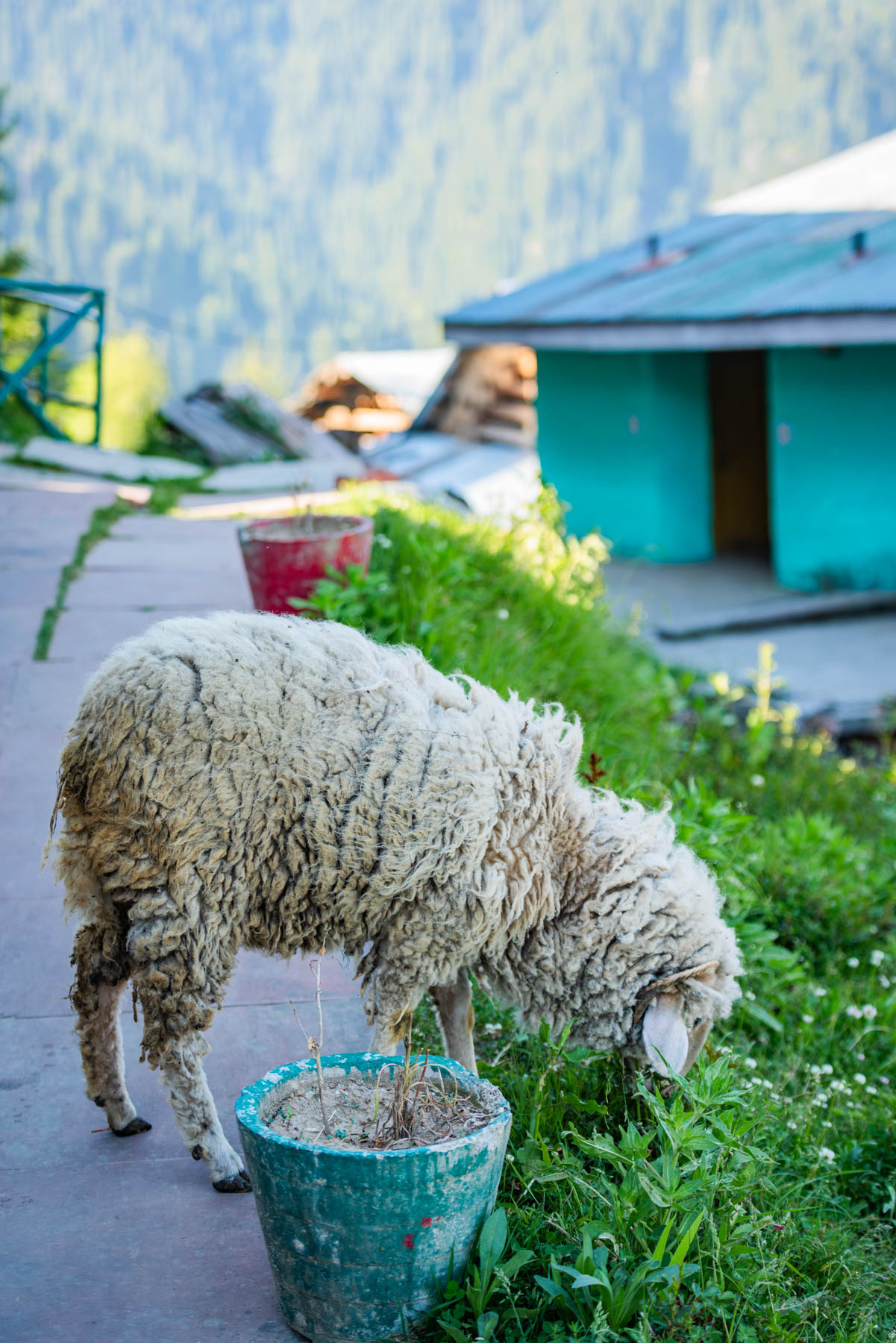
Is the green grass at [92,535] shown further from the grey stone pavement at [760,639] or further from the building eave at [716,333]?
the building eave at [716,333]

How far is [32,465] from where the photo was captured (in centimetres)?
1120

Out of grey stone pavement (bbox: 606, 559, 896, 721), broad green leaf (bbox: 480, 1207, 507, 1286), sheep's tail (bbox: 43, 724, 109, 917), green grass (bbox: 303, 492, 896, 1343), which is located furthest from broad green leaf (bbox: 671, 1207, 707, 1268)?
grey stone pavement (bbox: 606, 559, 896, 721)

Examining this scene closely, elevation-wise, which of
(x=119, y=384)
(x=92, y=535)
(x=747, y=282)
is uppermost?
(x=119, y=384)

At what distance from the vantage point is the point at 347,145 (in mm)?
117125

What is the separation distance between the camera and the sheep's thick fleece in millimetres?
2768

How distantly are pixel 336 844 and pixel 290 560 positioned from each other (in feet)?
8.39

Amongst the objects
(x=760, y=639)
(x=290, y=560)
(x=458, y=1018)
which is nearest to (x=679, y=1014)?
(x=458, y=1018)

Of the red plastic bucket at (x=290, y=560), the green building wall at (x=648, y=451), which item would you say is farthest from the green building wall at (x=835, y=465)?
the red plastic bucket at (x=290, y=560)

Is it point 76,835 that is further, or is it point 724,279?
point 724,279

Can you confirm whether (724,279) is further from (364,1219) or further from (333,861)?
(364,1219)

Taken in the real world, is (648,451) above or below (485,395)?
below

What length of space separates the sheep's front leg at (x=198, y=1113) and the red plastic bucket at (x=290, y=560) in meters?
2.60

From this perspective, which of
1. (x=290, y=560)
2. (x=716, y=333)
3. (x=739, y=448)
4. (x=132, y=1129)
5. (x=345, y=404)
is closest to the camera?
(x=132, y=1129)

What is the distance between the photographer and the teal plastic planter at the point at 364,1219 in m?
2.14
